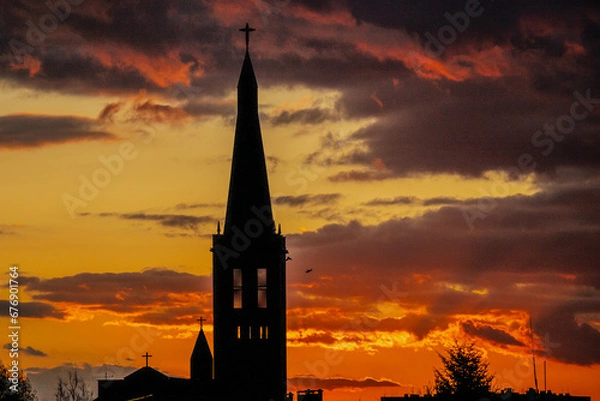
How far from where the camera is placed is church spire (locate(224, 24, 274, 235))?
10544 cm

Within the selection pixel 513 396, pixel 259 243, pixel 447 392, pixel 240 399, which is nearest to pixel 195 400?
pixel 240 399

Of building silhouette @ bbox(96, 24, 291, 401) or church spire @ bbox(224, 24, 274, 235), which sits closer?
building silhouette @ bbox(96, 24, 291, 401)

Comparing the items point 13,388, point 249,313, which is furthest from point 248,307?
point 13,388

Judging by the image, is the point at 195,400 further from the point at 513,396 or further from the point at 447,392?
the point at 513,396

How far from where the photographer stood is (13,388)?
124 metres

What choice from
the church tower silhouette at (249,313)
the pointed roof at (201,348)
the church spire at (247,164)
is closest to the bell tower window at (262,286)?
the church tower silhouette at (249,313)

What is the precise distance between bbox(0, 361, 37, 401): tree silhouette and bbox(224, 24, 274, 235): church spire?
2842 centimetres

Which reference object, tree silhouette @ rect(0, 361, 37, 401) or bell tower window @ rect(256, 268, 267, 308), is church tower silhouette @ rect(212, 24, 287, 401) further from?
tree silhouette @ rect(0, 361, 37, 401)

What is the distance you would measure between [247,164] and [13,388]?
3177 cm

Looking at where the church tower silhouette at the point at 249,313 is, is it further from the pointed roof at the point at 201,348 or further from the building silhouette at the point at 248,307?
the pointed roof at the point at 201,348

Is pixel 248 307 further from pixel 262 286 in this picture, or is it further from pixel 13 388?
pixel 13 388

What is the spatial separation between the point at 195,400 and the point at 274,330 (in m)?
7.84

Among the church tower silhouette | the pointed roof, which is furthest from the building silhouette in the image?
the pointed roof

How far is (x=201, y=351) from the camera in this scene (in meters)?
112
